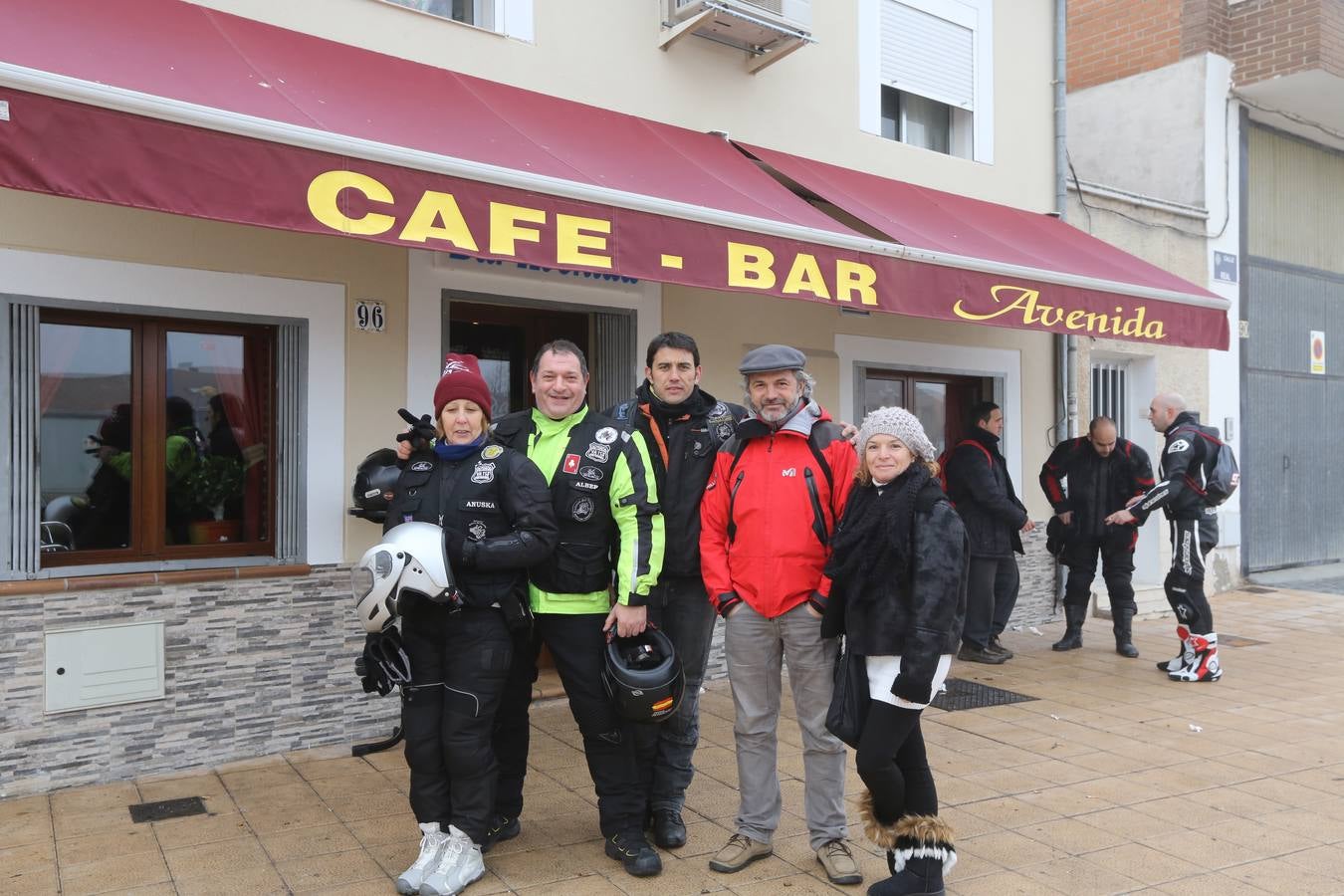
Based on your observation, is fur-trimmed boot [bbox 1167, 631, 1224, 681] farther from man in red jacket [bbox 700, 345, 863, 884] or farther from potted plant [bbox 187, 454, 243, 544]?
potted plant [bbox 187, 454, 243, 544]

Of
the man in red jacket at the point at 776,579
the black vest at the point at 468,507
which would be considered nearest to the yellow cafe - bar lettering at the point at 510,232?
the black vest at the point at 468,507

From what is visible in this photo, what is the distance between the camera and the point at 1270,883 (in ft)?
12.2

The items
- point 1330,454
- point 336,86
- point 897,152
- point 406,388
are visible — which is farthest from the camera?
point 1330,454

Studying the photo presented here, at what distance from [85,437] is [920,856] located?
157 inches

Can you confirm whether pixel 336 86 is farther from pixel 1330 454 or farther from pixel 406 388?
pixel 1330 454

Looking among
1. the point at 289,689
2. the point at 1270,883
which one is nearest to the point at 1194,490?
the point at 1270,883

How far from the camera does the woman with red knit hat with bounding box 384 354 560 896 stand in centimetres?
352

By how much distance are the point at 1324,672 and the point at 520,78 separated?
672 centimetres

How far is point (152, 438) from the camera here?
4871mm

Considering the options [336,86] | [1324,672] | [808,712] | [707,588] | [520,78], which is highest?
[520,78]

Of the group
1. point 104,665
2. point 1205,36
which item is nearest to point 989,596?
point 104,665

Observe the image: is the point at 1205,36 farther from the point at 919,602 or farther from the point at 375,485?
the point at 375,485

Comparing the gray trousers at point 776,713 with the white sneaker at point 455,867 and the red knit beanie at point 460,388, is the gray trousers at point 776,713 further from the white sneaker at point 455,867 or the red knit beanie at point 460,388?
the red knit beanie at point 460,388

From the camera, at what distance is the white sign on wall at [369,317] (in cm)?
533
